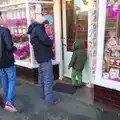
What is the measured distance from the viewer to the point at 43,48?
12.1 feet

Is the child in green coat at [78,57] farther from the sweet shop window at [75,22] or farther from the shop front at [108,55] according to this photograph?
the shop front at [108,55]

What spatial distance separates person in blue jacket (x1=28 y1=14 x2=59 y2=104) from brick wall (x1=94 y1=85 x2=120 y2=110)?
36.0 inches

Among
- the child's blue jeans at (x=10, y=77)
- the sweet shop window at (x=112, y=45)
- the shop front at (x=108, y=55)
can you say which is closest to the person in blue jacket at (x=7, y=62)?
the child's blue jeans at (x=10, y=77)

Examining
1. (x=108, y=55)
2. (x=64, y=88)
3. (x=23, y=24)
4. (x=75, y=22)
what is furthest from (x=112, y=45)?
(x=23, y=24)

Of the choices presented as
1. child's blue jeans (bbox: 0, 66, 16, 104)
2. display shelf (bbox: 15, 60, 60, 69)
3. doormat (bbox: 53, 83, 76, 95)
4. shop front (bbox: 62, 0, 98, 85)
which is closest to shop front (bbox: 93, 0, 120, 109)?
shop front (bbox: 62, 0, 98, 85)

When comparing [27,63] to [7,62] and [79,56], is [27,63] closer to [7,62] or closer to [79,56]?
[79,56]

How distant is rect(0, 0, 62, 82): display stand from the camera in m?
4.80

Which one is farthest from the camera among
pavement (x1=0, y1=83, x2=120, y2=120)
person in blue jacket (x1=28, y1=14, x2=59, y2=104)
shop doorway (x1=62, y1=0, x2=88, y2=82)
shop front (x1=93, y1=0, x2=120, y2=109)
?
shop doorway (x1=62, y1=0, x2=88, y2=82)

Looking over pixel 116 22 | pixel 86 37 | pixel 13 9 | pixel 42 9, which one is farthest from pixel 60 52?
pixel 116 22

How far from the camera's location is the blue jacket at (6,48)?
134 inches

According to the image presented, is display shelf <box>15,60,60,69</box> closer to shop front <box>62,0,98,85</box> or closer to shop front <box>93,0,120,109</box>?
shop front <box>62,0,98,85</box>

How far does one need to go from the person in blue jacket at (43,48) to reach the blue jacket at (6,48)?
18.3 inches

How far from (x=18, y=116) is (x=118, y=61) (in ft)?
6.97

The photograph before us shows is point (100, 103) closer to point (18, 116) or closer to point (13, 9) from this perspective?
point (18, 116)
